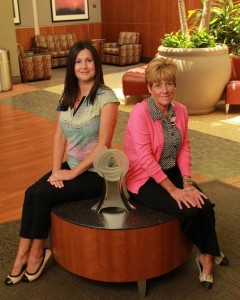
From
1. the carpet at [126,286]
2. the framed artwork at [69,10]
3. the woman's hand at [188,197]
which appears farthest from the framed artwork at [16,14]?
the woman's hand at [188,197]

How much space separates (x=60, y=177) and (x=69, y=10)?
10.8 m

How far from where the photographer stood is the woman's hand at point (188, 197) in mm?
2129

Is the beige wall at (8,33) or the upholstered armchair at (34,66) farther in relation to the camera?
the upholstered armchair at (34,66)

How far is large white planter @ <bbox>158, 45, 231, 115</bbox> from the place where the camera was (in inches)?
227

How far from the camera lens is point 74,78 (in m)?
2.43

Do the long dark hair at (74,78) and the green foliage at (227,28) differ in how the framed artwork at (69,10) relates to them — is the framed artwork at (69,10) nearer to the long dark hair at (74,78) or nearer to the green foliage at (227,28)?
the green foliage at (227,28)

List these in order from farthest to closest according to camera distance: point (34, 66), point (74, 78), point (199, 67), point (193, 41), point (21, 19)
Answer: point (21, 19) < point (34, 66) < point (193, 41) < point (199, 67) < point (74, 78)

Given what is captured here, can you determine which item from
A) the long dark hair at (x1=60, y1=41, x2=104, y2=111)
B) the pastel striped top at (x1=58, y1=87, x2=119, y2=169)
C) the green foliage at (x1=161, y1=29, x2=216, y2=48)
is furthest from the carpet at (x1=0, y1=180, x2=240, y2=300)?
the green foliage at (x1=161, y1=29, x2=216, y2=48)

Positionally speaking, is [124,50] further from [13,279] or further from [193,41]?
[13,279]

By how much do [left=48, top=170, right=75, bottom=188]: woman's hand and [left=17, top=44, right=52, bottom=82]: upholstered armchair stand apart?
723 centimetres

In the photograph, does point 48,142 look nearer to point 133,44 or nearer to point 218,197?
point 218,197

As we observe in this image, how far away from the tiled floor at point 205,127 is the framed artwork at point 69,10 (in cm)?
337

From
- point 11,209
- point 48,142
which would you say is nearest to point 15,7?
point 48,142

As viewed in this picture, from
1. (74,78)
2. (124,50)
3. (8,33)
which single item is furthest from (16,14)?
(74,78)
